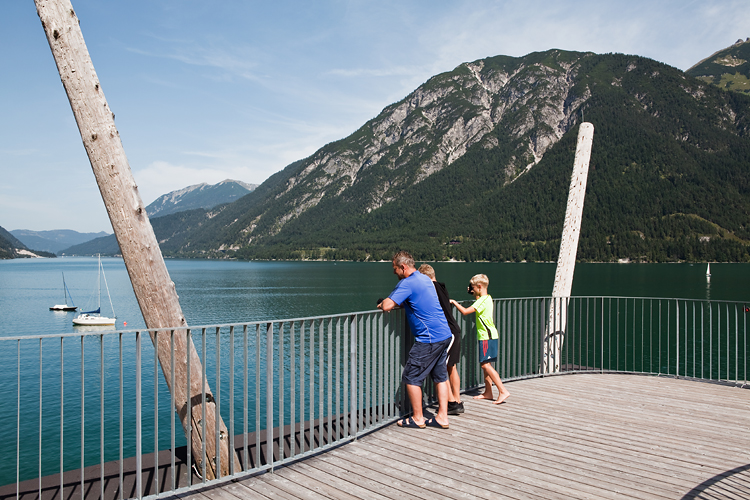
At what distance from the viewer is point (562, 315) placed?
8.43 metres

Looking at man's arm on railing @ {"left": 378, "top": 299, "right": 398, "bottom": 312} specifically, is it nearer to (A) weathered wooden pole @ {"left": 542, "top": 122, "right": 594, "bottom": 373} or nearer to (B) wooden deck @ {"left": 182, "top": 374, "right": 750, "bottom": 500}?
(B) wooden deck @ {"left": 182, "top": 374, "right": 750, "bottom": 500}

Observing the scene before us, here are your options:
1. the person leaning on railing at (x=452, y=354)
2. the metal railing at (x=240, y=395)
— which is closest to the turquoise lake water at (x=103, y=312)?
the metal railing at (x=240, y=395)

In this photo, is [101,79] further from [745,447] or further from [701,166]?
[701,166]

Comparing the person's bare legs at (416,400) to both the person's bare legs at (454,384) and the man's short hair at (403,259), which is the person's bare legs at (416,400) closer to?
the person's bare legs at (454,384)

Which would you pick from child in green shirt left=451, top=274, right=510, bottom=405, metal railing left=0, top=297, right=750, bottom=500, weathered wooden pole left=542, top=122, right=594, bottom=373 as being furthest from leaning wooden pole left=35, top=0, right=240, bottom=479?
weathered wooden pole left=542, top=122, right=594, bottom=373

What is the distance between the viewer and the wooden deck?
3740mm

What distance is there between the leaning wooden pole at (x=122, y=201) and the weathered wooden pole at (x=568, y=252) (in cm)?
570

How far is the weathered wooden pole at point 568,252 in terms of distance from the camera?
27.4 ft

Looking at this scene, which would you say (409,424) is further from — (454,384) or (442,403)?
(454,384)

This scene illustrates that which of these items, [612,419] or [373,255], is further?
[373,255]

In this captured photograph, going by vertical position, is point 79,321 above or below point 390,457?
below

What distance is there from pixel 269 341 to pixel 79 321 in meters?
41.5

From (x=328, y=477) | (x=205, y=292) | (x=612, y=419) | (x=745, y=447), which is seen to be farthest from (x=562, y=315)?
(x=205, y=292)

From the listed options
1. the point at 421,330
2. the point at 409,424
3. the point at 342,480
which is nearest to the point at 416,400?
the point at 409,424
